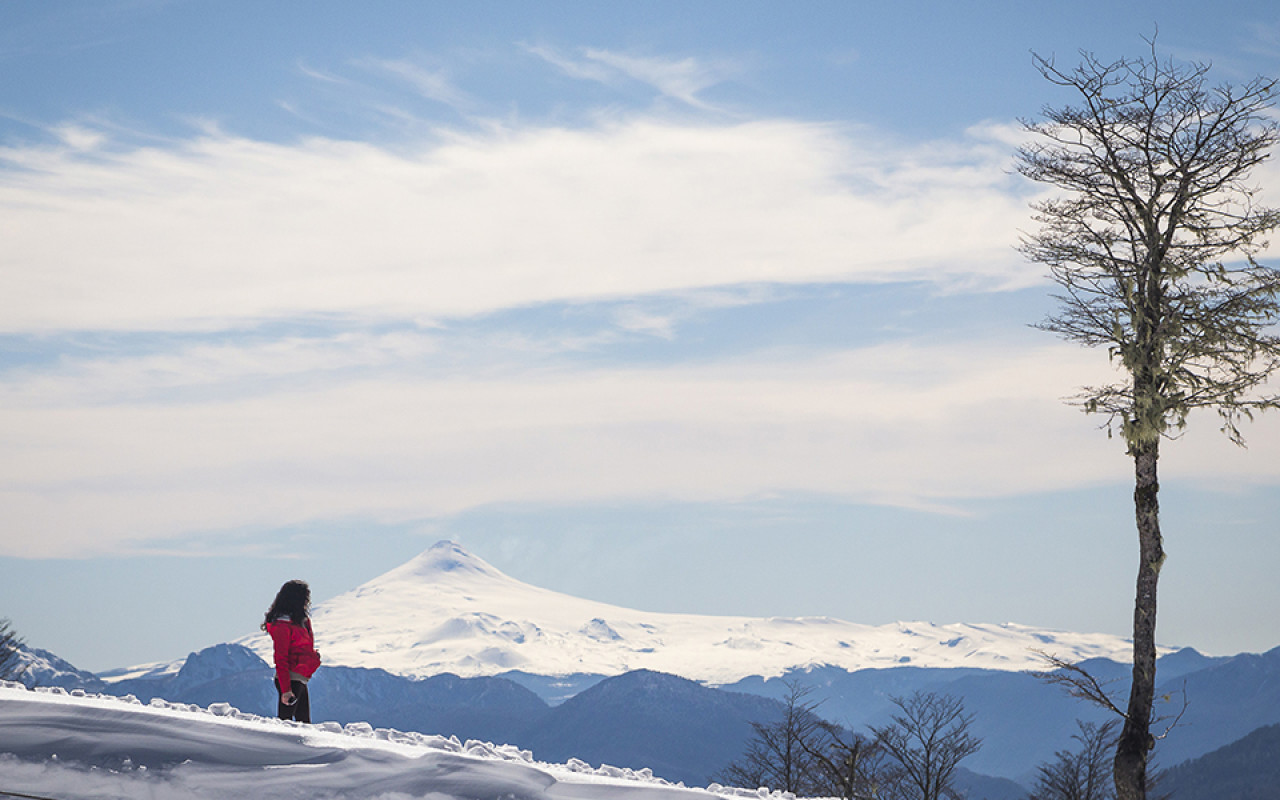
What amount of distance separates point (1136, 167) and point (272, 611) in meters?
15.0

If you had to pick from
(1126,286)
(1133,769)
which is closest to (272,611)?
(1133,769)

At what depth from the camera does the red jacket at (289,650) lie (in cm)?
1164

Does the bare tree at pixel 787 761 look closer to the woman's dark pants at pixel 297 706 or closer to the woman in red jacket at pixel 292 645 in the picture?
the woman's dark pants at pixel 297 706

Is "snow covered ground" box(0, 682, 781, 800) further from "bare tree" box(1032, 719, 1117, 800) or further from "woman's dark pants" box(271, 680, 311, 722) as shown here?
"bare tree" box(1032, 719, 1117, 800)

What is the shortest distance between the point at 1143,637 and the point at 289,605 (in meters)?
12.1

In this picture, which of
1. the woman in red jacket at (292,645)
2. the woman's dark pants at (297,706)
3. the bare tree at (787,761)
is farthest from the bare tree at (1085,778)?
the woman in red jacket at (292,645)

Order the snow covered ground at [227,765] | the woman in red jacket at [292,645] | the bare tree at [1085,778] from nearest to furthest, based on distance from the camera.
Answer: the snow covered ground at [227,765]
the woman in red jacket at [292,645]
the bare tree at [1085,778]

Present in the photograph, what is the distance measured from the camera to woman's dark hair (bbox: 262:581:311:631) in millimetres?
11781

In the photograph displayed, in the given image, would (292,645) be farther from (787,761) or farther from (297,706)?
(787,761)

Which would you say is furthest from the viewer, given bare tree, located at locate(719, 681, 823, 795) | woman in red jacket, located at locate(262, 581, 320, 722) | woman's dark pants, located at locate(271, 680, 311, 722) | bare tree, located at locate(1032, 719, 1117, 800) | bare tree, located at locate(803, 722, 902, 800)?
bare tree, located at locate(1032, 719, 1117, 800)

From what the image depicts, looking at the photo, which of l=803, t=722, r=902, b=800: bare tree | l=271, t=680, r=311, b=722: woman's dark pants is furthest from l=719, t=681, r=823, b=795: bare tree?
l=271, t=680, r=311, b=722: woman's dark pants

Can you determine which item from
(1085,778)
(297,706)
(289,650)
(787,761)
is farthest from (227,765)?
(1085,778)

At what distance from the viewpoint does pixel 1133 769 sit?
16391 mm

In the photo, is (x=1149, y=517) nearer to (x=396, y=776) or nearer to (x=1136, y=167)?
(x=1136, y=167)
